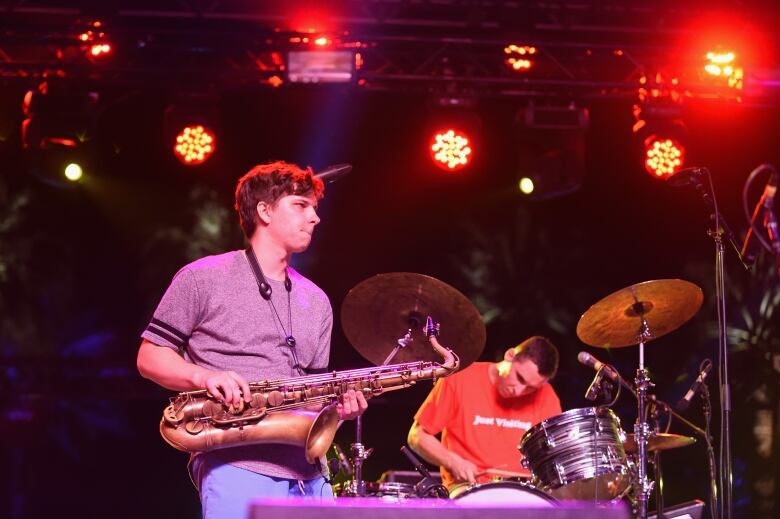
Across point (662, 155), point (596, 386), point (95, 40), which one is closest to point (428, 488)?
point (596, 386)

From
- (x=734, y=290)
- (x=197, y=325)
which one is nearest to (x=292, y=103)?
(x=734, y=290)

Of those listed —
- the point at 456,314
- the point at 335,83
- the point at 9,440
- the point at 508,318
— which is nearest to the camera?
the point at 456,314

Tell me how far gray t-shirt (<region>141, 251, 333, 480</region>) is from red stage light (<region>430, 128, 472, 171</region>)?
5.54 m

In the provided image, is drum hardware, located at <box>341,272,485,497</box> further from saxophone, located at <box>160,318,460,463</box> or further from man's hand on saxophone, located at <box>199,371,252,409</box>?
man's hand on saxophone, located at <box>199,371,252,409</box>

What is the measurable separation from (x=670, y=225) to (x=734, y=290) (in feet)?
3.79

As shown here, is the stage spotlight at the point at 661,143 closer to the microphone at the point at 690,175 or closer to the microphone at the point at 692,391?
the microphone at the point at 692,391

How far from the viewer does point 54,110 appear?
876 cm

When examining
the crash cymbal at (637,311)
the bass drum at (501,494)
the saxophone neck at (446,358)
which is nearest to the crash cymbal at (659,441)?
the crash cymbal at (637,311)

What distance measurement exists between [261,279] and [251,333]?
266 millimetres

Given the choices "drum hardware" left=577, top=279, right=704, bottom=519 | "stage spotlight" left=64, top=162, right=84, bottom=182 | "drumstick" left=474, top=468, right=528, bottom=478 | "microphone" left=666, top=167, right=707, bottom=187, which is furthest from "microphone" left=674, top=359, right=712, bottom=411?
"stage spotlight" left=64, top=162, right=84, bottom=182

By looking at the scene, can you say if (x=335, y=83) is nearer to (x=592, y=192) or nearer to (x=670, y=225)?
(x=592, y=192)

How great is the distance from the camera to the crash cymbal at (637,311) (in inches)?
233

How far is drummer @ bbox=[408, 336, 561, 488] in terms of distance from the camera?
6.78 metres

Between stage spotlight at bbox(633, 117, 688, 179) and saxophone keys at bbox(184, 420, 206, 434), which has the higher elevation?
stage spotlight at bbox(633, 117, 688, 179)
